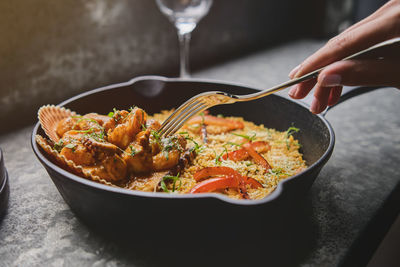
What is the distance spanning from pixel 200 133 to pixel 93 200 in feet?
2.48

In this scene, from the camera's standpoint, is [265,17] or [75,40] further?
[265,17]

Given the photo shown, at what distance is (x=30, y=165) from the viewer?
5.09 feet

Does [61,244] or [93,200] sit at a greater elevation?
[93,200]

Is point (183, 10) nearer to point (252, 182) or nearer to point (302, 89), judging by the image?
point (302, 89)

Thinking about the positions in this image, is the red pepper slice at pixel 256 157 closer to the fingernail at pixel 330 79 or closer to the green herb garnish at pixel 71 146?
the fingernail at pixel 330 79

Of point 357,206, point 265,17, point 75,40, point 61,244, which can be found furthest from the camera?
point 265,17

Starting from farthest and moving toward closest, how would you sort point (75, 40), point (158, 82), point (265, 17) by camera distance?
point (265, 17) → point (75, 40) → point (158, 82)

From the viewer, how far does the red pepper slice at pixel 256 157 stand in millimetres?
1348

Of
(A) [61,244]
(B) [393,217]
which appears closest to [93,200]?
(A) [61,244]

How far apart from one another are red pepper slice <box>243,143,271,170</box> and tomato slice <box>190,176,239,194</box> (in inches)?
8.1

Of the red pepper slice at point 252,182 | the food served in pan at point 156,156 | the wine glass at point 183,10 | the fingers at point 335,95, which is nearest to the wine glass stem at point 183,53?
the wine glass at point 183,10

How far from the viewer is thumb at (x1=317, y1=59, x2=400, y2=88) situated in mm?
964

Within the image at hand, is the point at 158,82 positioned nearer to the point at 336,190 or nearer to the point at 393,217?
the point at 336,190

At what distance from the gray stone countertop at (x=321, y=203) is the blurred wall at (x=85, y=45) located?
271mm
